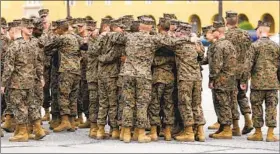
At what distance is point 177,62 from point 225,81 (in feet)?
3.85

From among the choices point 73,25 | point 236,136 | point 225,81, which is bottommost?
point 236,136

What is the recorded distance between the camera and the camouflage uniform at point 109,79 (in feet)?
47.2

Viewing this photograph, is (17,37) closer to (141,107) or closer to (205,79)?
(141,107)

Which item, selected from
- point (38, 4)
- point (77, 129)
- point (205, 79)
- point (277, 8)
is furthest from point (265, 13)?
point (77, 129)

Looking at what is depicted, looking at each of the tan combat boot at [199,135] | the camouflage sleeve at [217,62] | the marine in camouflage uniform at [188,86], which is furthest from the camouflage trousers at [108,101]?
the camouflage sleeve at [217,62]

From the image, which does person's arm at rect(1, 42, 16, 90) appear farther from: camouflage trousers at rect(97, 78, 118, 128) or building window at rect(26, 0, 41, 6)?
building window at rect(26, 0, 41, 6)

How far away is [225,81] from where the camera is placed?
1495 cm

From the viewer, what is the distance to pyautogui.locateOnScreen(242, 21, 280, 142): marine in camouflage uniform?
570 inches

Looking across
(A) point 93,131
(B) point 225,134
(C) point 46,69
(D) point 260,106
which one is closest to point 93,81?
(A) point 93,131

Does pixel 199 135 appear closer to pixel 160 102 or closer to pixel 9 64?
pixel 160 102

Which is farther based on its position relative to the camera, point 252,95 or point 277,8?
point 277,8

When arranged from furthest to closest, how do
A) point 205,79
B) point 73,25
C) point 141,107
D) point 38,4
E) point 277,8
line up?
point 38,4 < point 277,8 < point 205,79 < point 73,25 < point 141,107

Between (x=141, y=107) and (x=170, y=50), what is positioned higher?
(x=170, y=50)

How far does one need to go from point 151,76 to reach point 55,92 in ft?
9.02
